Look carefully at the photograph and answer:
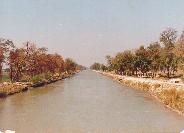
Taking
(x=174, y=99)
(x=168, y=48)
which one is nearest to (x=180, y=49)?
(x=168, y=48)

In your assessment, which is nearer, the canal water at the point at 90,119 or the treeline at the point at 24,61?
the canal water at the point at 90,119

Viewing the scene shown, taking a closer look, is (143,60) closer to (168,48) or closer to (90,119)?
(168,48)

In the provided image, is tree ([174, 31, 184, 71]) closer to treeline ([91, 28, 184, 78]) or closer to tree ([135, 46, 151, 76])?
treeline ([91, 28, 184, 78])

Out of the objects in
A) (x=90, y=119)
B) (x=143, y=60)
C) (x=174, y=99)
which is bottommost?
(x=90, y=119)

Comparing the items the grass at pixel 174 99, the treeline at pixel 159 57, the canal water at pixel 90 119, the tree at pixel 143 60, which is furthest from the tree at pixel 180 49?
the canal water at pixel 90 119

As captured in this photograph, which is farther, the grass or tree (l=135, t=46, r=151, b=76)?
tree (l=135, t=46, r=151, b=76)

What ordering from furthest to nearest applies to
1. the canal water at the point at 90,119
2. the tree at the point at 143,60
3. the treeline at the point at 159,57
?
the tree at the point at 143,60, the treeline at the point at 159,57, the canal water at the point at 90,119

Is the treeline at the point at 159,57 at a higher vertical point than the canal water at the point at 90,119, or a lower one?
higher

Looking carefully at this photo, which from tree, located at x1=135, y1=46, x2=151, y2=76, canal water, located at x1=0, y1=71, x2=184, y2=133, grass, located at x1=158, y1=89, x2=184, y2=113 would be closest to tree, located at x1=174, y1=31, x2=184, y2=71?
tree, located at x1=135, y1=46, x2=151, y2=76

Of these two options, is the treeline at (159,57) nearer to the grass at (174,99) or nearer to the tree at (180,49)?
the tree at (180,49)

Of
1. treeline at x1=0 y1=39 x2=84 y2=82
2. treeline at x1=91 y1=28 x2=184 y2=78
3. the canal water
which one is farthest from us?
treeline at x1=91 y1=28 x2=184 y2=78

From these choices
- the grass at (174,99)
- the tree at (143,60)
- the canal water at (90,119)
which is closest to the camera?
the canal water at (90,119)

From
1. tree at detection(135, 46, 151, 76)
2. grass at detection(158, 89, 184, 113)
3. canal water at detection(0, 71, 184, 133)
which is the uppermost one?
tree at detection(135, 46, 151, 76)

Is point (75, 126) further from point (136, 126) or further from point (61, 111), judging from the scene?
point (61, 111)
